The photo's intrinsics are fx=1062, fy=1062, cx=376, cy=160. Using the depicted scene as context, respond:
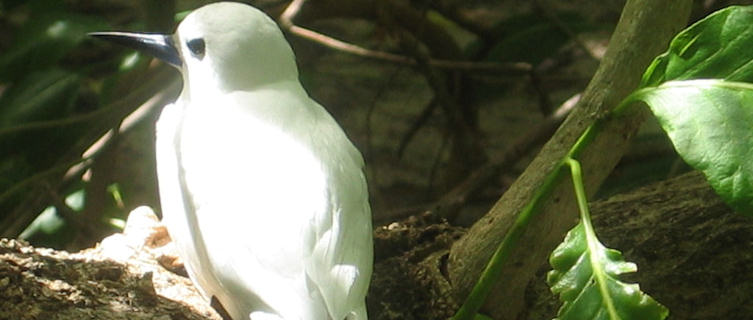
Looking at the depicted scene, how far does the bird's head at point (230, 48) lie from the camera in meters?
1.56

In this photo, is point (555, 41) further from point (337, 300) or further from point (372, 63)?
point (337, 300)

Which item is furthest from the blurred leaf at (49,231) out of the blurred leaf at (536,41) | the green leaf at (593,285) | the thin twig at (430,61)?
the green leaf at (593,285)

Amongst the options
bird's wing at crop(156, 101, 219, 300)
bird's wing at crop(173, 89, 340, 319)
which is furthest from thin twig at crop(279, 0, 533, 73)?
bird's wing at crop(173, 89, 340, 319)

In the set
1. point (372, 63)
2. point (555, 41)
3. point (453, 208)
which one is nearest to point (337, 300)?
point (453, 208)

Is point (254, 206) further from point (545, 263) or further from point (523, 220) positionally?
point (545, 263)

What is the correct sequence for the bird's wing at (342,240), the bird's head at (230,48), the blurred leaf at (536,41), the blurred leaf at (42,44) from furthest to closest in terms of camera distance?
the blurred leaf at (536,41) < the blurred leaf at (42,44) < the bird's head at (230,48) < the bird's wing at (342,240)

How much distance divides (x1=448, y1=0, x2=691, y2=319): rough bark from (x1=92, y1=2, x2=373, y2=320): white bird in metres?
0.18

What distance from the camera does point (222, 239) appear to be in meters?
1.25

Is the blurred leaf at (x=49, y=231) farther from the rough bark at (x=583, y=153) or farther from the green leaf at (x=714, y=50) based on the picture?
the green leaf at (x=714, y=50)

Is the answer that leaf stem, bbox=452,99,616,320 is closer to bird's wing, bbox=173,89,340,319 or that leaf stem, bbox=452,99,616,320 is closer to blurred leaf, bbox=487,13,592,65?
bird's wing, bbox=173,89,340,319

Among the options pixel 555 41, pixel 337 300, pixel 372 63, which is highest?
pixel 337 300

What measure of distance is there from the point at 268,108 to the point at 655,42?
518mm

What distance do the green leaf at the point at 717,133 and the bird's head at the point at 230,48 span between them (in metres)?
0.66

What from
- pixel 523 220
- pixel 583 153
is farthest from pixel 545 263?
pixel 523 220
